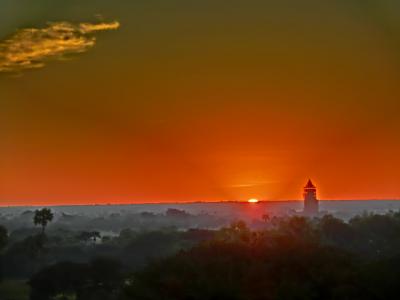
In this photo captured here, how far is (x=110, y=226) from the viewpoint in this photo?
141 meters

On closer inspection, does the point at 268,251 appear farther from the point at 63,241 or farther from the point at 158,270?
the point at 63,241

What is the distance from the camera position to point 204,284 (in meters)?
20.9

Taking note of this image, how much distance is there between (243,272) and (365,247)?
3151 centimetres

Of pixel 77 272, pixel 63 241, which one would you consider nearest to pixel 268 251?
pixel 77 272

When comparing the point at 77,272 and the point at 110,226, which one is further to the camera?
the point at 110,226

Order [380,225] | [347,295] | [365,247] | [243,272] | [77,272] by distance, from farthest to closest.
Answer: [380,225] < [365,247] < [77,272] < [243,272] < [347,295]

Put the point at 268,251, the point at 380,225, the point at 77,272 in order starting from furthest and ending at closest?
1. the point at 380,225
2. the point at 77,272
3. the point at 268,251

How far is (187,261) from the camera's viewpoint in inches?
907

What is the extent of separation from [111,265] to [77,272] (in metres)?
2.73

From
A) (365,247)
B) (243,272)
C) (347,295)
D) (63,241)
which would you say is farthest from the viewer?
(63,241)

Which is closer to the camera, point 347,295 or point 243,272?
point 347,295

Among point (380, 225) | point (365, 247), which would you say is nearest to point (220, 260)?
point (365, 247)

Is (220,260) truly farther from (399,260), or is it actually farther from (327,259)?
(399,260)

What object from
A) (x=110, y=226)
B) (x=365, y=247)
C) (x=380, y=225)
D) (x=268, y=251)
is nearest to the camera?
(x=268, y=251)
